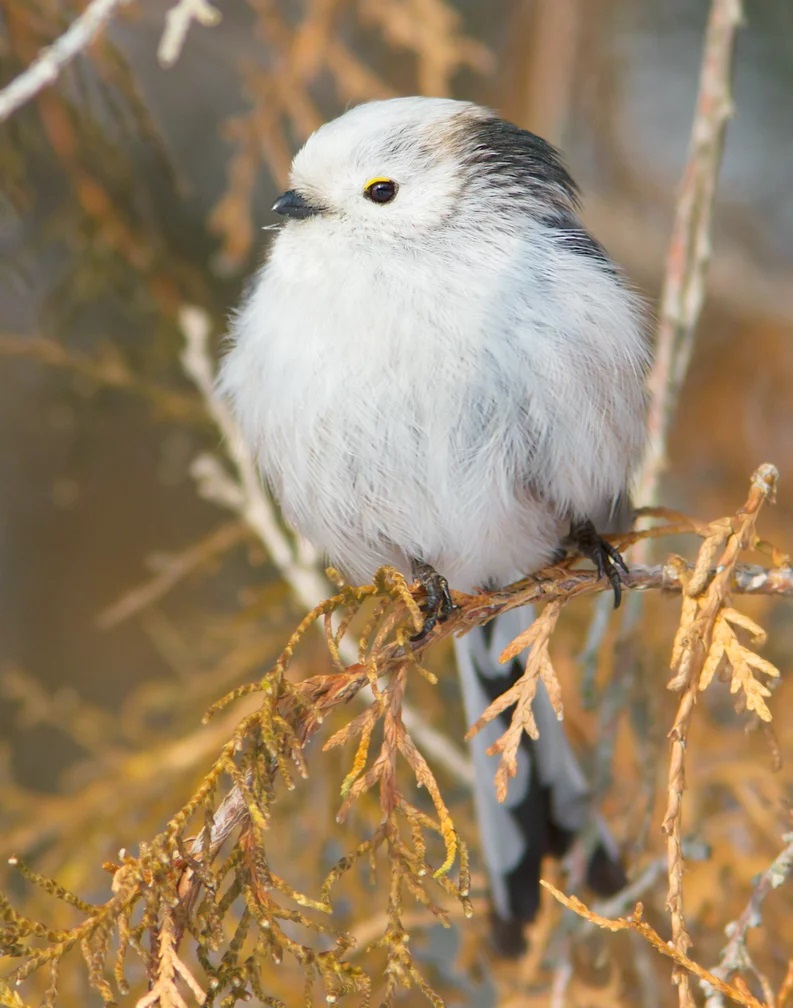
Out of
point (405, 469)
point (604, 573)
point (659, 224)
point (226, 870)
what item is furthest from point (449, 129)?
point (659, 224)

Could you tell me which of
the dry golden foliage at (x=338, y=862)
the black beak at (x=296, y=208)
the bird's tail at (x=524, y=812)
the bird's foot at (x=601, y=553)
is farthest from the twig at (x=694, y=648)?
the black beak at (x=296, y=208)

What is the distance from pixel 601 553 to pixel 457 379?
22.5 inches

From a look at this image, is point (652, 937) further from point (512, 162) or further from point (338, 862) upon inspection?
point (512, 162)

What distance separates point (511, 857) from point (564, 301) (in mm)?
1259

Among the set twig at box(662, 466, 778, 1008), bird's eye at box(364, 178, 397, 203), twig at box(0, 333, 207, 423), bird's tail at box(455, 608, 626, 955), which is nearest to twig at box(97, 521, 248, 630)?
twig at box(0, 333, 207, 423)

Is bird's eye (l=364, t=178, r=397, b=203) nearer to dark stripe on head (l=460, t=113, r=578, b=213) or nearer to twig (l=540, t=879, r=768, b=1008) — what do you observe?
dark stripe on head (l=460, t=113, r=578, b=213)

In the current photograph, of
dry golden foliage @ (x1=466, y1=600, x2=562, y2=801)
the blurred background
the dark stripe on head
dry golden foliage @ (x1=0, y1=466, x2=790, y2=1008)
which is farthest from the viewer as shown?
the blurred background

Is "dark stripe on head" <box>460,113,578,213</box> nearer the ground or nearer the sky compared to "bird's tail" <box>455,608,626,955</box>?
nearer the sky

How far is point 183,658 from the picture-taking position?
3.21 meters

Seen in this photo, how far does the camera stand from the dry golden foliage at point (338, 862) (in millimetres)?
1459

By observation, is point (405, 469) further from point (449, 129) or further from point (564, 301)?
point (449, 129)

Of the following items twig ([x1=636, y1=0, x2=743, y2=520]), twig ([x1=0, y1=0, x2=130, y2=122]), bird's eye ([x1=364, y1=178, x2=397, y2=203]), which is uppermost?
twig ([x1=0, y1=0, x2=130, y2=122])

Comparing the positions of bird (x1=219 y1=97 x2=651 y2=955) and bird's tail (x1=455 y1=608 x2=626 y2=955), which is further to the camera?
bird's tail (x1=455 y1=608 x2=626 y2=955)

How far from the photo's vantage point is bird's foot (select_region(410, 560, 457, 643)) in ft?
6.56
